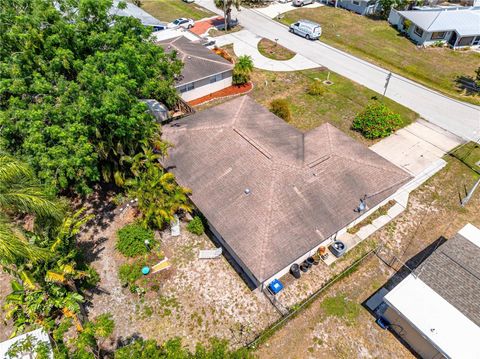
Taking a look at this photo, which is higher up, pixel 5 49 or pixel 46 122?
pixel 5 49

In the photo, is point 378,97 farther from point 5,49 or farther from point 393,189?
point 5,49

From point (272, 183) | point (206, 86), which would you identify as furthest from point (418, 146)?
point (206, 86)

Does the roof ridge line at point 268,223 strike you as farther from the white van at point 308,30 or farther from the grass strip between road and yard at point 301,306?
the white van at point 308,30

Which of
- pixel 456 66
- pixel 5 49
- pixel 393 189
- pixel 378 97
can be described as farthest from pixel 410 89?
pixel 5 49

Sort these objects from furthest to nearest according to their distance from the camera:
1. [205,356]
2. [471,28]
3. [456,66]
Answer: [471,28] → [456,66] → [205,356]

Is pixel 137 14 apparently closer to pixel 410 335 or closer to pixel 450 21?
pixel 450 21

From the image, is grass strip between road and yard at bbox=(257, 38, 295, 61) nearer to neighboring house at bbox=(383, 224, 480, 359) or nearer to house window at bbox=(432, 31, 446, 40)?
house window at bbox=(432, 31, 446, 40)

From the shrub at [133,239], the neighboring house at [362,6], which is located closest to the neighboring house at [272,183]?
the shrub at [133,239]
